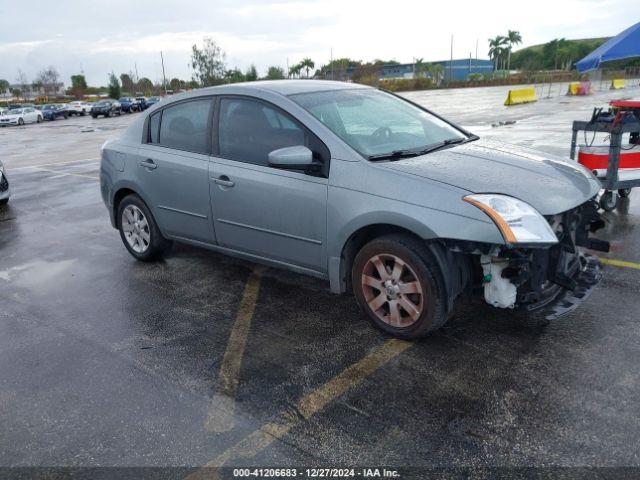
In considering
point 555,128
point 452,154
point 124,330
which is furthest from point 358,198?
point 555,128

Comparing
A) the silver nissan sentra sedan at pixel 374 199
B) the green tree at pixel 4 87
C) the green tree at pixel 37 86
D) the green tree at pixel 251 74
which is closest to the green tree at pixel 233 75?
the green tree at pixel 251 74

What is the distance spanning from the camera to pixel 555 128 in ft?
52.5

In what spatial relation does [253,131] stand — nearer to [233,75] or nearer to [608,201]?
[608,201]

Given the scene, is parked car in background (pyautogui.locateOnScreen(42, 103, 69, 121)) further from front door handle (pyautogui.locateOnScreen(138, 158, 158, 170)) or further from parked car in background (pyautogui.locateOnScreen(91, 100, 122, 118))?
front door handle (pyautogui.locateOnScreen(138, 158, 158, 170))

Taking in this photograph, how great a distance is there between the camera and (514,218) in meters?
3.24

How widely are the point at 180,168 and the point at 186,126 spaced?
0.42 meters

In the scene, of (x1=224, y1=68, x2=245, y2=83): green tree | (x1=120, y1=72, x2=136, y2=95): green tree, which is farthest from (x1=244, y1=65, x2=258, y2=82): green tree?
(x1=120, y1=72, x2=136, y2=95): green tree

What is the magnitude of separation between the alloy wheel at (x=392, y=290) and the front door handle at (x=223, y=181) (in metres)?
1.37

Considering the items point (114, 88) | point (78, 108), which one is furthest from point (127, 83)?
point (78, 108)

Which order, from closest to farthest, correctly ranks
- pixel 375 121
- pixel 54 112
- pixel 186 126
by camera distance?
1. pixel 375 121
2. pixel 186 126
3. pixel 54 112

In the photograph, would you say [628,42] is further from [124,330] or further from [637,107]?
[124,330]

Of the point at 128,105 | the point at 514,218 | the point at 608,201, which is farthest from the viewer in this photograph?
the point at 128,105

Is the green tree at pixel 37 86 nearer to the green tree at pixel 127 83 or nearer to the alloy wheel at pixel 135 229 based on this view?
the green tree at pixel 127 83

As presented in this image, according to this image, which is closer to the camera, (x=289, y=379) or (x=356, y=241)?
(x=289, y=379)
